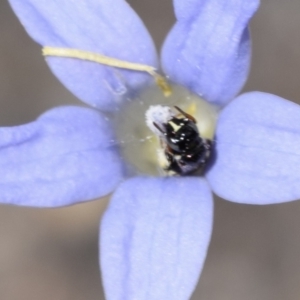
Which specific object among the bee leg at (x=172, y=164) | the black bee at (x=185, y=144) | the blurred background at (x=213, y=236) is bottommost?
the blurred background at (x=213, y=236)

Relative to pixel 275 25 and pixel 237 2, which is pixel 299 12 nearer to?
pixel 275 25

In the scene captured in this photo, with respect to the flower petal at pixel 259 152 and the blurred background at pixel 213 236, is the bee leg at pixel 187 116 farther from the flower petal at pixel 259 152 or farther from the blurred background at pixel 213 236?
the blurred background at pixel 213 236

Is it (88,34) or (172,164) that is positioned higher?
(88,34)

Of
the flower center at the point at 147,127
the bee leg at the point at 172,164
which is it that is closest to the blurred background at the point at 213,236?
the flower center at the point at 147,127

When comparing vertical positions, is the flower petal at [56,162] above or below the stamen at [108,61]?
below

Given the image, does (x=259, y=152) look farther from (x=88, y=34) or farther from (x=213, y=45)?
(x=88, y=34)

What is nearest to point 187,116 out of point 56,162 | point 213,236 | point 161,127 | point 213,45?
point 161,127

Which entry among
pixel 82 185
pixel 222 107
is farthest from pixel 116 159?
pixel 222 107
